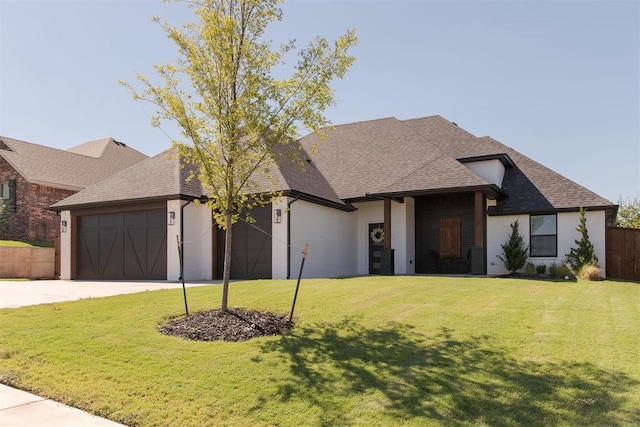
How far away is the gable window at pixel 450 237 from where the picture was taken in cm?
1802

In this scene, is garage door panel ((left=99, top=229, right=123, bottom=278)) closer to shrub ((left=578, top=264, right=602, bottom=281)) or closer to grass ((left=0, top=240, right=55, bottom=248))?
grass ((left=0, top=240, right=55, bottom=248))

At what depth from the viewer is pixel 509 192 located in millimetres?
17969

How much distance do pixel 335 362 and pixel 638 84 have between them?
13.3 m

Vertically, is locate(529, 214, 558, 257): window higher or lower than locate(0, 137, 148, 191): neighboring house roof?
lower

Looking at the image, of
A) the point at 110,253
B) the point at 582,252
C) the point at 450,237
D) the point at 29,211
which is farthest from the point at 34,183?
the point at 582,252

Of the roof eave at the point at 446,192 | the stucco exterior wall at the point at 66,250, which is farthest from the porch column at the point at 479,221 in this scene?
the stucco exterior wall at the point at 66,250

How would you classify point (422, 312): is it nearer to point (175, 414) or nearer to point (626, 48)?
point (175, 414)

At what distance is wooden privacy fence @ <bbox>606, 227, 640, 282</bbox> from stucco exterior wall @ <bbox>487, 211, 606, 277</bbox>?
817mm

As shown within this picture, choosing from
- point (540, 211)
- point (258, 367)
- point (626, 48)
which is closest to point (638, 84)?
point (626, 48)

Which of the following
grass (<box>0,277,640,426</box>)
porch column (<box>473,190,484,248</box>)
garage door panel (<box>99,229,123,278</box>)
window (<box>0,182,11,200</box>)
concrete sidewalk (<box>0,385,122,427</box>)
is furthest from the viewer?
window (<box>0,182,11,200</box>)

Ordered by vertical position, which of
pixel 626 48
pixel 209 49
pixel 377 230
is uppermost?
pixel 626 48

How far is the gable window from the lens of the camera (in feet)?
59.1

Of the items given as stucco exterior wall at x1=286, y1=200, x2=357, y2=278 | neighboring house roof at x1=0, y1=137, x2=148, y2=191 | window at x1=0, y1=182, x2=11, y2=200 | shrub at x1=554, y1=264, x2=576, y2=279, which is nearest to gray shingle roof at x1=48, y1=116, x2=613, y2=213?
stucco exterior wall at x1=286, y1=200, x2=357, y2=278

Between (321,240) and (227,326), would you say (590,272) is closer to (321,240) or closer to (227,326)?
(321,240)
